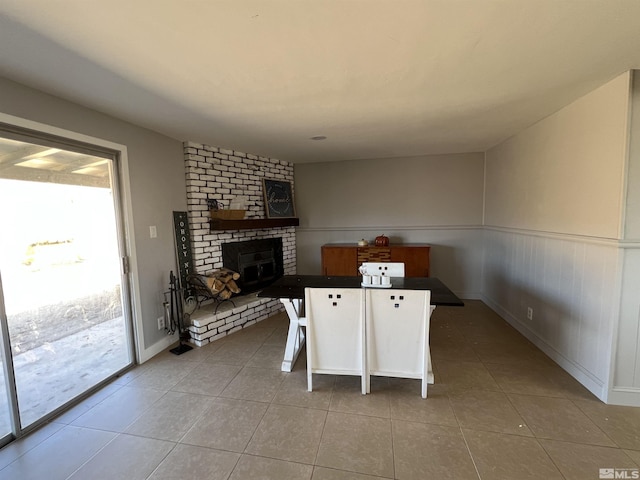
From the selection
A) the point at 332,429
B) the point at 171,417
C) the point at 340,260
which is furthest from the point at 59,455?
the point at 340,260

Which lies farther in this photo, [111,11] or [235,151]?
[235,151]

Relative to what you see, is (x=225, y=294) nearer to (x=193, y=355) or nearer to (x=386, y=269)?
(x=193, y=355)

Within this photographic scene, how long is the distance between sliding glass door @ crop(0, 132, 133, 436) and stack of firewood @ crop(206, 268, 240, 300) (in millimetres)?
827

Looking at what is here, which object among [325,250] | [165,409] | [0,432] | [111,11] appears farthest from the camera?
[325,250]

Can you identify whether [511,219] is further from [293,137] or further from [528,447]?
[293,137]

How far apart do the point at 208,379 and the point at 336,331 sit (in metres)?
1.23

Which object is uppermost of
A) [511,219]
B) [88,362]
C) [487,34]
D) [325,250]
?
[487,34]

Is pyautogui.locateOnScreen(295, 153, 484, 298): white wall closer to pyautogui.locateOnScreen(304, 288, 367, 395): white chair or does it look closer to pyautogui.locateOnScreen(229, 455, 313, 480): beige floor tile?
pyautogui.locateOnScreen(304, 288, 367, 395): white chair

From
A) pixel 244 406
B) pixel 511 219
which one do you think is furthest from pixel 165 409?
pixel 511 219

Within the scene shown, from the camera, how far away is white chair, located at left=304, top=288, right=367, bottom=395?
207 cm

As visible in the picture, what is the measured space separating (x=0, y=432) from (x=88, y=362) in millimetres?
614

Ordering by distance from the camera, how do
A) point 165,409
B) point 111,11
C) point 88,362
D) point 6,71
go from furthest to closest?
1. point 88,362
2. point 165,409
3. point 6,71
4. point 111,11

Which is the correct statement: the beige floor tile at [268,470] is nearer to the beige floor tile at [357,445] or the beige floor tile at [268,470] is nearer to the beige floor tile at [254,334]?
the beige floor tile at [357,445]

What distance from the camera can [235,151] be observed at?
3.78 m
